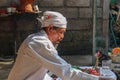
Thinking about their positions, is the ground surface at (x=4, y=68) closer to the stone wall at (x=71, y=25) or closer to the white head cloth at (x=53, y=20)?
the stone wall at (x=71, y=25)

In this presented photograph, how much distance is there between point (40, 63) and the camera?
2.64 metres

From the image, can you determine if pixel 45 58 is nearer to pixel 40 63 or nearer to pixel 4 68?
pixel 40 63

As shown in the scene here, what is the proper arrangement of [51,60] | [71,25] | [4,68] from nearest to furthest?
[51,60]
[4,68]
[71,25]

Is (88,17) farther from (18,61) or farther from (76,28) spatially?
(18,61)

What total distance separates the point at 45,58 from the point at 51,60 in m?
0.05

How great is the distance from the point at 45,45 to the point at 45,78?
340 millimetres

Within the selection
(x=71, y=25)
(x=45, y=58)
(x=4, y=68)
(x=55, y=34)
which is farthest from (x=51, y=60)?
(x=71, y=25)

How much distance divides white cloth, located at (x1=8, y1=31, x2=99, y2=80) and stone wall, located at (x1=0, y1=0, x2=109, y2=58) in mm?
4099

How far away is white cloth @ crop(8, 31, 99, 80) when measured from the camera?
255cm

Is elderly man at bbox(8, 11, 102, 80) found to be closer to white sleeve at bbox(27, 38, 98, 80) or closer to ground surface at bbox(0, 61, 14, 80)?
white sleeve at bbox(27, 38, 98, 80)

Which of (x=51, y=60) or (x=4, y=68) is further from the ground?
(x=51, y=60)

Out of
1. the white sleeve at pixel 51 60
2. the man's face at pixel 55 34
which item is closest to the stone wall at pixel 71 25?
the man's face at pixel 55 34

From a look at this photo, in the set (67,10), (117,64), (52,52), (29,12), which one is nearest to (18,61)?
(52,52)

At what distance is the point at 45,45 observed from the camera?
262 cm
